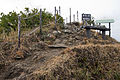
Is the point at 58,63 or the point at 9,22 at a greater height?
the point at 9,22

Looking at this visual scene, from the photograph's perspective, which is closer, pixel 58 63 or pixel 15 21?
pixel 58 63

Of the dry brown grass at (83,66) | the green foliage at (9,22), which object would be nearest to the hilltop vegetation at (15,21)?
the green foliage at (9,22)

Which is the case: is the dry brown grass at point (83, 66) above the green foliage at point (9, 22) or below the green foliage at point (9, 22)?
below

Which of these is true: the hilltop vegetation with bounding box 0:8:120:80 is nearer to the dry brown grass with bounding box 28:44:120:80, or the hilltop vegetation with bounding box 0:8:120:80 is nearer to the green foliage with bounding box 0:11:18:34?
the dry brown grass with bounding box 28:44:120:80

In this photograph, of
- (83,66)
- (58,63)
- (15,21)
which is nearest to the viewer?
(58,63)

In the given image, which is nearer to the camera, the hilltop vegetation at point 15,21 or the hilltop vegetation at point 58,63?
the hilltop vegetation at point 58,63

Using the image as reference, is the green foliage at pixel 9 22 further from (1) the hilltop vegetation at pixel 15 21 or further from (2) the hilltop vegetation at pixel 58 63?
(2) the hilltop vegetation at pixel 58 63

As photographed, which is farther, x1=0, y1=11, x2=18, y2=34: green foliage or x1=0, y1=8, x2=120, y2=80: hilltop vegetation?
x1=0, y1=11, x2=18, y2=34: green foliage


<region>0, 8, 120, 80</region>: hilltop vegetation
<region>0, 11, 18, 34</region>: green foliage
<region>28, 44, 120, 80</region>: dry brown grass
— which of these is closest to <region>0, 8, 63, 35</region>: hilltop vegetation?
<region>0, 11, 18, 34</region>: green foliage

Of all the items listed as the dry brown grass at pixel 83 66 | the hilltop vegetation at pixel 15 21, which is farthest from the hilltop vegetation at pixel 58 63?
the hilltop vegetation at pixel 15 21

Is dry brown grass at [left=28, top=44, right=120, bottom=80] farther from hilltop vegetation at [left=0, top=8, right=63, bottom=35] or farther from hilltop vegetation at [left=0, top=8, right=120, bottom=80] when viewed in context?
hilltop vegetation at [left=0, top=8, right=63, bottom=35]

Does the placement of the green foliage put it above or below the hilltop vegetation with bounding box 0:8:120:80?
above

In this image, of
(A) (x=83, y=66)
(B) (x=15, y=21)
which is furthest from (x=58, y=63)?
(B) (x=15, y=21)

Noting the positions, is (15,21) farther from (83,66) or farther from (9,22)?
(83,66)
